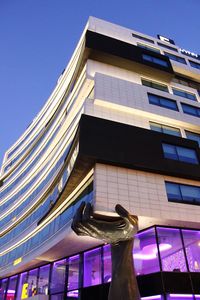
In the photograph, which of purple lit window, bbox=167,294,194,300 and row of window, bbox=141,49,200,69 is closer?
purple lit window, bbox=167,294,194,300

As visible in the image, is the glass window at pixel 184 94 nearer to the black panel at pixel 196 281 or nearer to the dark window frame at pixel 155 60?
the dark window frame at pixel 155 60

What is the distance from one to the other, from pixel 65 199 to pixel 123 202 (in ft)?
24.3

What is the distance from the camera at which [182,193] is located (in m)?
17.6

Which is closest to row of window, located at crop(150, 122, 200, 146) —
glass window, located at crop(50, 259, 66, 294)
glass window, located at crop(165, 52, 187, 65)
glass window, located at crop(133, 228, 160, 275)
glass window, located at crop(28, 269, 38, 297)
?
glass window, located at crop(133, 228, 160, 275)

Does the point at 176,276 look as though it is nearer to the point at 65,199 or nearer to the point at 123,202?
the point at 123,202

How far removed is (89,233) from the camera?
38.3 feet

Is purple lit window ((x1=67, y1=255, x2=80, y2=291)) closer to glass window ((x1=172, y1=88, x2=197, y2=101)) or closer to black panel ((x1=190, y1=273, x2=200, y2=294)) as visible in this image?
black panel ((x1=190, y1=273, x2=200, y2=294))

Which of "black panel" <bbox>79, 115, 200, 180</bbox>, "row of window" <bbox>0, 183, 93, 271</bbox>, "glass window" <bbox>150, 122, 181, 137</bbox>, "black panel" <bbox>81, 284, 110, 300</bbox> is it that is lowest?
"black panel" <bbox>81, 284, 110, 300</bbox>

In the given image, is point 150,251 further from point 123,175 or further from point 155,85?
point 155,85

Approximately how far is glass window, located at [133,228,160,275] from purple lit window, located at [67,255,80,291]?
5128 millimetres

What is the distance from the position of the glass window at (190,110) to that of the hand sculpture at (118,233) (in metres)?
15.8

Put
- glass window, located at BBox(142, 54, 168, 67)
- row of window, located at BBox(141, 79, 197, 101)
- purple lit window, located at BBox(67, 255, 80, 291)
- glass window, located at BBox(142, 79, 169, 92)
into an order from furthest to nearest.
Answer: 1. glass window, located at BBox(142, 54, 168, 67)
2. row of window, located at BBox(141, 79, 197, 101)
3. glass window, located at BBox(142, 79, 169, 92)
4. purple lit window, located at BBox(67, 255, 80, 291)

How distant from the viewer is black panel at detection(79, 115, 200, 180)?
652 inches

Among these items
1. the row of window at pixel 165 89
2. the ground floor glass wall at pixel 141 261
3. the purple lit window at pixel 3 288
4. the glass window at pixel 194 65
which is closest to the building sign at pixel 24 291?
the ground floor glass wall at pixel 141 261
